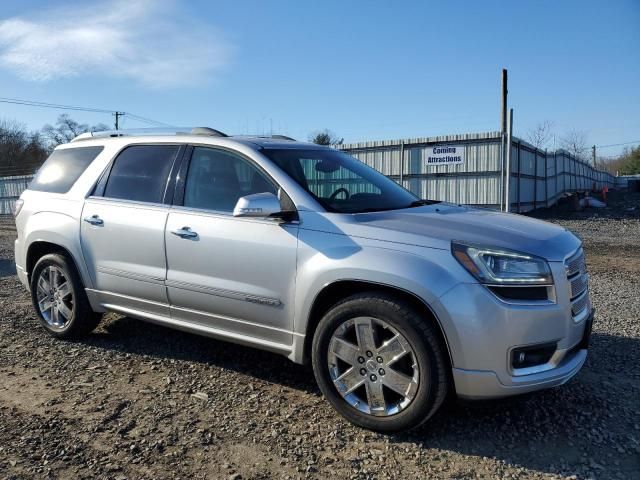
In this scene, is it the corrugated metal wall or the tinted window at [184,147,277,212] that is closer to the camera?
the tinted window at [184,147,277,212]

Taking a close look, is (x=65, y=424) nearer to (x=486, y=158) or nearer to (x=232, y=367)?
(x=232, y=367)

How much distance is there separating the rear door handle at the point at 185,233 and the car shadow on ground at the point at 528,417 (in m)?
1.14

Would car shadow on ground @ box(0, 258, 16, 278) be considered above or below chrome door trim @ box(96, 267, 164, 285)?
below

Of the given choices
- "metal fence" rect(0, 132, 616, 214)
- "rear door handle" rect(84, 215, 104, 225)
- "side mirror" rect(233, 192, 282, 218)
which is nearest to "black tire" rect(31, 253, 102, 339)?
"rear door handle" rect(84, 215, 104, 225)

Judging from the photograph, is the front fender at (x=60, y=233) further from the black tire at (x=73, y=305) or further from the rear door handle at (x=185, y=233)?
the rear door handle at (x=185, y=233)

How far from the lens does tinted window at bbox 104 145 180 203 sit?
4.39 m

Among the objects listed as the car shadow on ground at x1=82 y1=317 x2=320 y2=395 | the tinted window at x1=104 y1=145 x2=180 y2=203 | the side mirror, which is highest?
the tinted window at x1=104 y1=145 x2=180 y2=203

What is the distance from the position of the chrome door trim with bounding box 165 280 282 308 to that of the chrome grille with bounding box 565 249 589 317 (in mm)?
1771

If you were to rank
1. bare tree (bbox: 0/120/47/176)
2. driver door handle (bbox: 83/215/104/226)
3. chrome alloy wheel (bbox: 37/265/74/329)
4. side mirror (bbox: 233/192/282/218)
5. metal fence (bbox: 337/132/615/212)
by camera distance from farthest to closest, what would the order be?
bare tree (bbox: 0/120/47/176), metal fence (bbox: 337/132/615/212), chrome alloy wheel (bbox: 37/265/74/329), driver door handle (bbox: 83/215/104/226), side mirror (bbox: 233/192/282/218)

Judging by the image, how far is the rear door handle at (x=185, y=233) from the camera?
13.0 feet

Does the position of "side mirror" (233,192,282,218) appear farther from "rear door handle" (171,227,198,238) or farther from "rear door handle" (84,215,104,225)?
"rear door handle" (84,215,104,225)

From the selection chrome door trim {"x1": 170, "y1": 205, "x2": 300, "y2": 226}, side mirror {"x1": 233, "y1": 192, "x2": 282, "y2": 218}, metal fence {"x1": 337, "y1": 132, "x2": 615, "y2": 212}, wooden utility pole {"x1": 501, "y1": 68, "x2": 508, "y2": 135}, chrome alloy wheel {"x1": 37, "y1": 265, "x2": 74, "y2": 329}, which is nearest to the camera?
side mirror {"x1": 233, "y1": 192, "x2": 282, "y2": 218}

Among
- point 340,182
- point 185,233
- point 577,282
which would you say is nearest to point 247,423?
point 185,233

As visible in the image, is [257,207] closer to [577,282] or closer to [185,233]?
[185,233]
